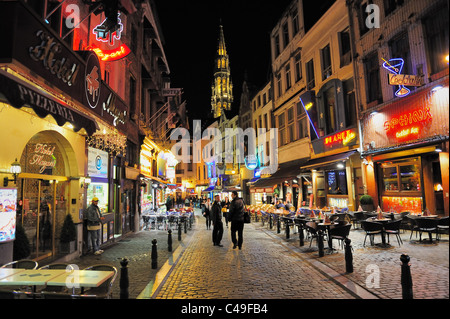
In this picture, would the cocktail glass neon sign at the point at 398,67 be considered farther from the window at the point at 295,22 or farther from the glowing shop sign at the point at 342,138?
the window at the point at 295,22

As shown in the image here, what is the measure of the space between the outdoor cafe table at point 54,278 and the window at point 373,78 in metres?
14.4

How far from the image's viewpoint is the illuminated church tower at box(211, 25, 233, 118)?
103000mm

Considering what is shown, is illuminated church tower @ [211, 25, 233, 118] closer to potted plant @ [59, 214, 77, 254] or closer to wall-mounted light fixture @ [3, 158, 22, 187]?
potted plant @ [59, 214, 77, 254]

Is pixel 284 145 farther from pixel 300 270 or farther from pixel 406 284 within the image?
pixel 406 284

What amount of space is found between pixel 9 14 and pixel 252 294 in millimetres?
7402

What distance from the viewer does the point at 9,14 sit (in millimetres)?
5785

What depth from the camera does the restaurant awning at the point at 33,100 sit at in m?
4.57

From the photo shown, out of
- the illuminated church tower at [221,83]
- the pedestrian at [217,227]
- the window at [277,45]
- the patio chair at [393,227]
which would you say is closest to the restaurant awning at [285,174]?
the pedestrian at [217,227]

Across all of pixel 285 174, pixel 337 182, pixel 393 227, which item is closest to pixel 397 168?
pixel 393 227

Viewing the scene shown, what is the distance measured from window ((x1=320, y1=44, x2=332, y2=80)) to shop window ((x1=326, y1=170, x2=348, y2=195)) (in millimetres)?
6467

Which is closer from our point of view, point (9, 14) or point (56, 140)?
point (9, 14)

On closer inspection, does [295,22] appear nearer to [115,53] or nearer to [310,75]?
[310,75]

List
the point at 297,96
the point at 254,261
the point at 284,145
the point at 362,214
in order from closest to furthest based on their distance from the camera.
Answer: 1. the point at 254,261
2. the point at 362,214
3. the point at 297,96
4. the point at 284,145
